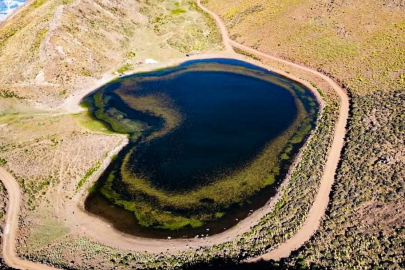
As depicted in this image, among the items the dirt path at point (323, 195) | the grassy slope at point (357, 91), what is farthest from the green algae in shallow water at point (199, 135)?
the grassy slope at point (357, 91)

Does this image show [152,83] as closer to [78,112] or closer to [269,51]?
[78,112]

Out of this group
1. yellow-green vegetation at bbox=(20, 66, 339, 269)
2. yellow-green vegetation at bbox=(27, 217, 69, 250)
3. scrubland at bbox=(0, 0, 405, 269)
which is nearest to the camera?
yellow-green vegetation at bbox=(20, 66, 339, 269)

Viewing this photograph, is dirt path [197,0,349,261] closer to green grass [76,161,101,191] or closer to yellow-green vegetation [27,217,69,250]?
yellow-green vegetation [27,217,69,250]

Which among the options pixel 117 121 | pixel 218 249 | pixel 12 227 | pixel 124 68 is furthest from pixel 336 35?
pixel 12 227

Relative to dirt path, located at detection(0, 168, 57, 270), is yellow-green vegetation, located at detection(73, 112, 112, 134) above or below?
above

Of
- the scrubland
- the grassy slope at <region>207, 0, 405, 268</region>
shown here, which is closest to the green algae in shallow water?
the scrubland

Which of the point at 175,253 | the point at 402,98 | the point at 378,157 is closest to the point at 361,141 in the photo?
the point at 378,157

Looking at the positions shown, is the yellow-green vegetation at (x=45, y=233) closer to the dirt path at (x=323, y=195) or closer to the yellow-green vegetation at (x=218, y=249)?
the yellow-green vegetation at (x=218, y=249)
